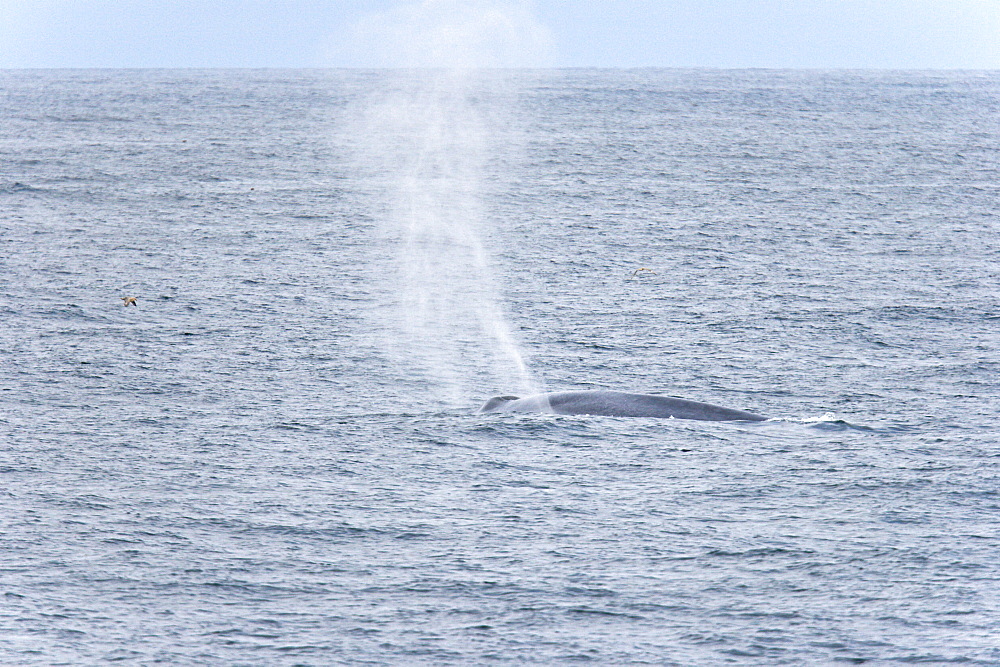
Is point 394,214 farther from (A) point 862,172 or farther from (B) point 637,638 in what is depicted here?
(B) point 637,638

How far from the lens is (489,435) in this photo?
3008 cm

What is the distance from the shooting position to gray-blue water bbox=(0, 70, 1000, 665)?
20203mm

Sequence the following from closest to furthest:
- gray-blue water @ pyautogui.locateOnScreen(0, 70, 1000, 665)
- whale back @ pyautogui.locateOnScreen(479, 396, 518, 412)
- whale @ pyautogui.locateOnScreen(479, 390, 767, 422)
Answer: gray-blue water @ pyautogui.locateOnScreen(0, 70, 1000, 665) < whale @ pyautogui.locateOnScreen(479, 390, 767, 422) < whale back @ pyautogui.locateOnScreen(479, 396, 518, 412)

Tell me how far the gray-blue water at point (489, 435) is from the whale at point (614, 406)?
71 cm

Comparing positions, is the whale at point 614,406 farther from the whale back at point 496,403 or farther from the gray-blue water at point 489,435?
the gray-blue water at point 489,435

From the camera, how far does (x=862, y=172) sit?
9550cm

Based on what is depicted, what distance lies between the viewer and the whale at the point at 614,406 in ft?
102

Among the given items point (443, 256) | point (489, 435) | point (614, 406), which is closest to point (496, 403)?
point (489, 435)

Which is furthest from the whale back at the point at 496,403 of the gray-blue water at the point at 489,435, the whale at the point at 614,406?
the gray-blue water at the point at 489,435

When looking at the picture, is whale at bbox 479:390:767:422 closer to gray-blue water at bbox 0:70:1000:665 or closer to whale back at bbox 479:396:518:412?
whale back at bbox 479:396:518:412

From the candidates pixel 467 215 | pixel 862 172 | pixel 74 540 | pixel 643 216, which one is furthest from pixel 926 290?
pixel 862 172

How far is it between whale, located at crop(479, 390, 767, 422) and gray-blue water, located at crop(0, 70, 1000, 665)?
71cm

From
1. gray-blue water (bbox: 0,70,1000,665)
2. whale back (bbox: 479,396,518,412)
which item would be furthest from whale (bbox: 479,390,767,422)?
gray-blue water (bbox: 0,70,1000,665)

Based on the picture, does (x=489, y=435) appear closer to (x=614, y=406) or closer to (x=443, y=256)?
(x=614, y=406)
